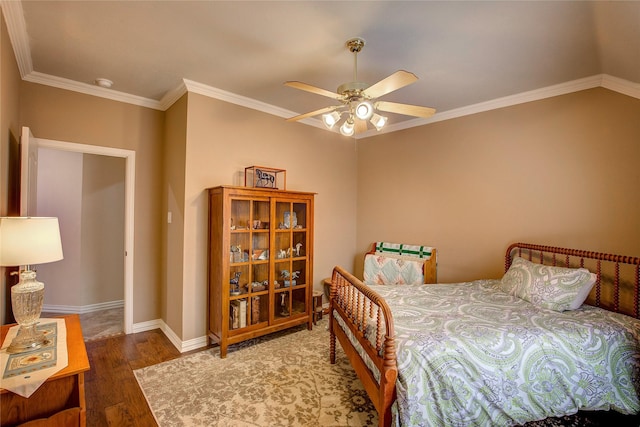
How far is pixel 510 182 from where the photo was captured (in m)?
3.24

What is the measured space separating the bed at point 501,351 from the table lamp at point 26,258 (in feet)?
6.36

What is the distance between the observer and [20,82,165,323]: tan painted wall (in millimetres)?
2893

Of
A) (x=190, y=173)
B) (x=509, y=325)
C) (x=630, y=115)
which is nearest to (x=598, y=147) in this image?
(x=630, y=115)

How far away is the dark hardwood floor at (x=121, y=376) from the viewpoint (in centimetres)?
208

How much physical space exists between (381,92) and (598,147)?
2.28m

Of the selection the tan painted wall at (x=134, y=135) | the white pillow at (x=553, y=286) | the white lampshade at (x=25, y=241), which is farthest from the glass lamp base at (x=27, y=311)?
the white pillow at (x=553, y=286)

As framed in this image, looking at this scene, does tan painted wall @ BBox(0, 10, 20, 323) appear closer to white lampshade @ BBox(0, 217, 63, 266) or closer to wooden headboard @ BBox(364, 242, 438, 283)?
white lampshade @ BBox(0, 217, 63, 266)

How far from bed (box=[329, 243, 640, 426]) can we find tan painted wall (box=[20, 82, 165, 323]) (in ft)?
8.04

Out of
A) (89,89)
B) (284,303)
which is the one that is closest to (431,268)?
(284,303)

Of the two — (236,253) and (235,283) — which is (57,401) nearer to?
(235,283)

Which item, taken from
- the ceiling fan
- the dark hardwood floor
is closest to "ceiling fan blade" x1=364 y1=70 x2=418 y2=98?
the ceiling fan

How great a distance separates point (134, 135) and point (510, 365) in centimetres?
408

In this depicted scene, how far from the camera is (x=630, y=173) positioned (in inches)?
100

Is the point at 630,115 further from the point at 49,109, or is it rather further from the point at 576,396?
the point at 49,109
